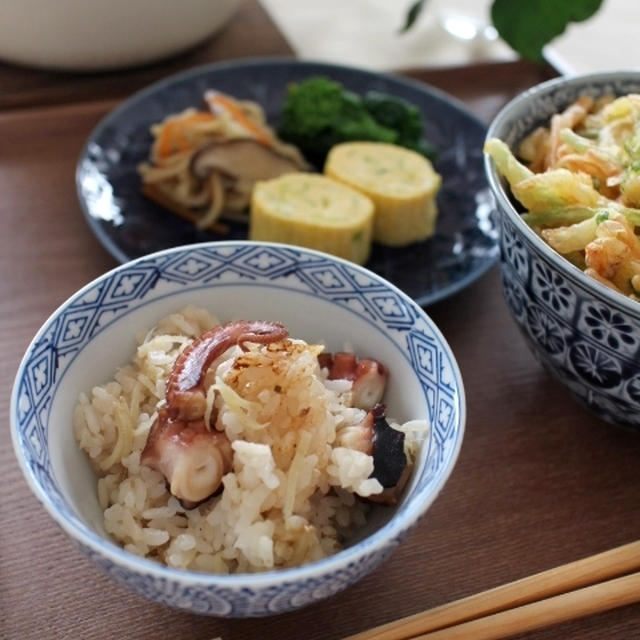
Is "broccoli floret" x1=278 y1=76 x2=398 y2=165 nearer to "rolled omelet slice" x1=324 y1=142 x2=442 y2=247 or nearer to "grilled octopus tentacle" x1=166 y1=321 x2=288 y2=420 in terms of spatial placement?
"rolled omelet slice" x1=324 y1=142 x2=442 y2=247

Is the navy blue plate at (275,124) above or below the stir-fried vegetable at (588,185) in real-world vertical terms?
below

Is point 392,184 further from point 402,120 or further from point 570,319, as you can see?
point 570,319

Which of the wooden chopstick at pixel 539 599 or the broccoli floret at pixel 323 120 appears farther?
the broccoli floret at pixel 323 120

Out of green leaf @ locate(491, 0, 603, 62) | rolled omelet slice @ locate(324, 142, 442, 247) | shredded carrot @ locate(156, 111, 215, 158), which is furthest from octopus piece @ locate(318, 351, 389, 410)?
green leaf @ locate(491, 0, 603, 62)

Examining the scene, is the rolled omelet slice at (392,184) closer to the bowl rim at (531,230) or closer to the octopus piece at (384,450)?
the bowl rim at (531,230)

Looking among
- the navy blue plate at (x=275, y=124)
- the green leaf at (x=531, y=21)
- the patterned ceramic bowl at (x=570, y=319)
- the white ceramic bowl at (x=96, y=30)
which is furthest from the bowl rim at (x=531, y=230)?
the white ceramic bowl at (x=96, y=30)

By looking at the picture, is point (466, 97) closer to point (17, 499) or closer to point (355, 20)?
point (355, 20)

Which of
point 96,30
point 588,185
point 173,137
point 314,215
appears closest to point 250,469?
point 588,185
